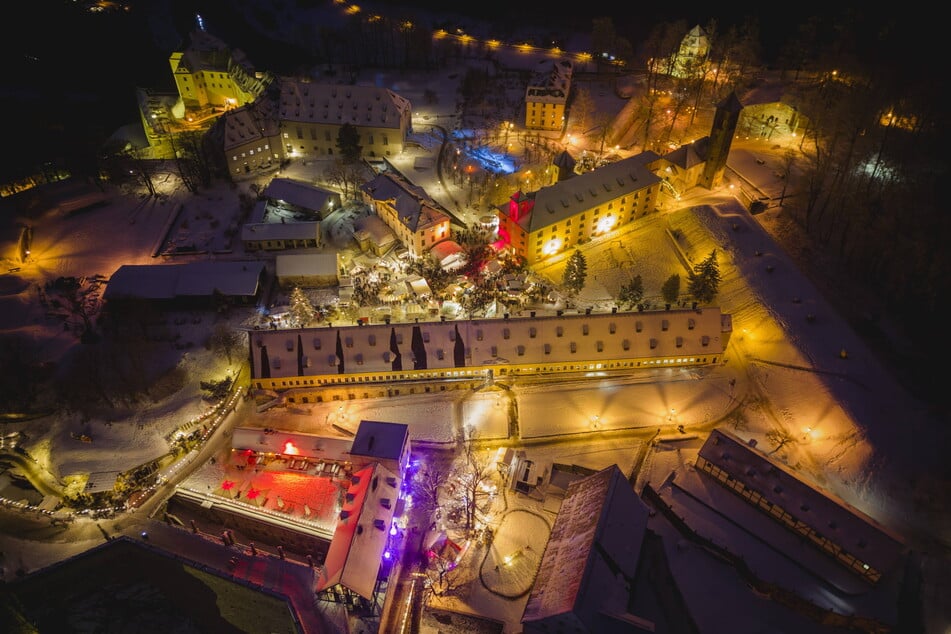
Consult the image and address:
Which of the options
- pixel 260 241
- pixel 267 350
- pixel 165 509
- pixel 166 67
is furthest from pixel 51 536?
pixel 166 67

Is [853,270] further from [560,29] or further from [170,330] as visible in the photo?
[560,29]

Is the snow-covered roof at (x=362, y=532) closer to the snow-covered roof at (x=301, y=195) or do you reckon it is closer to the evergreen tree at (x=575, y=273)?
the evergreen tree at (x=575, y=273)

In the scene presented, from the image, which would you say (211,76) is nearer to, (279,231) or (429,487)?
(279,231)

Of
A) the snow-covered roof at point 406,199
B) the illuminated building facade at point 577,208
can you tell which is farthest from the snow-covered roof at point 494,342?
the snow-covered roof at point 406,199

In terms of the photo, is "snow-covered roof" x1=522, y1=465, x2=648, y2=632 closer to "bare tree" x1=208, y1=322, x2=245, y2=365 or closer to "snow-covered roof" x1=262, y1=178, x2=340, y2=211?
"bare tree" x1=208, y1=322, x2=245, y2=365

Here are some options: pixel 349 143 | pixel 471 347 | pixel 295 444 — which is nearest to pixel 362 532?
pixel 295 444

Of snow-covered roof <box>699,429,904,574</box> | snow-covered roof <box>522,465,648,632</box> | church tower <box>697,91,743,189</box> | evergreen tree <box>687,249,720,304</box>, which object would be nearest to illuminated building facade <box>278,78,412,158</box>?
Result: church tower <box>697,91,743,189</box>

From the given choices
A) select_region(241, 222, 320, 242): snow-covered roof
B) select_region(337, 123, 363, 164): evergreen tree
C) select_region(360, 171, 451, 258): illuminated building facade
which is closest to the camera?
select_region(360, 171, 451, 258): illuminated building facade
